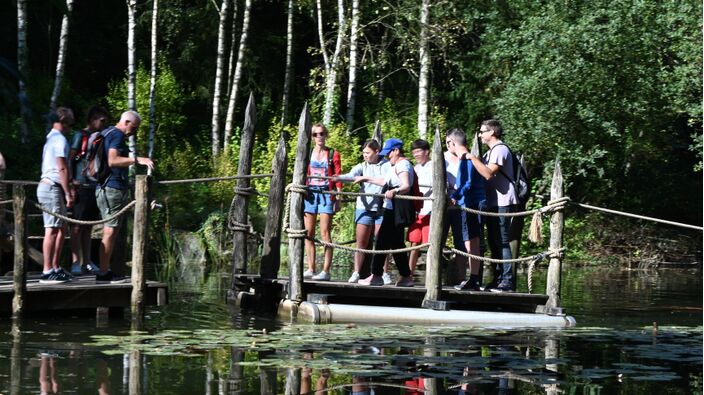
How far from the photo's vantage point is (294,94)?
128 ft

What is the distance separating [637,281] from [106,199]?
44.9 feet

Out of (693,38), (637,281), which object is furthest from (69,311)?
(693,38)

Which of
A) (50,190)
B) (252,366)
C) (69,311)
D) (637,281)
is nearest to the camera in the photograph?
(252,366)

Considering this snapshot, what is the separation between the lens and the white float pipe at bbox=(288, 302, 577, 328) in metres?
13.8

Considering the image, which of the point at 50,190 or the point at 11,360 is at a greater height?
the point at 50,190

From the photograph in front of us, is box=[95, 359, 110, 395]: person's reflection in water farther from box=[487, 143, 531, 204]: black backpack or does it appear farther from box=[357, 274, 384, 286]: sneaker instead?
box=[487, 143, 531, 204]: black backpack

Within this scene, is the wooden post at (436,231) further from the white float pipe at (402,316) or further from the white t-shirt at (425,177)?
the white t-shirt at (425,177)

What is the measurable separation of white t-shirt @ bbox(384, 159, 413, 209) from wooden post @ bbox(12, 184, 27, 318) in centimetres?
384

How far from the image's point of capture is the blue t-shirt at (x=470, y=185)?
1427 cm

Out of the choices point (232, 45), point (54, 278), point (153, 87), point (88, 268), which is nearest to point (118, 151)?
point (54, 278)

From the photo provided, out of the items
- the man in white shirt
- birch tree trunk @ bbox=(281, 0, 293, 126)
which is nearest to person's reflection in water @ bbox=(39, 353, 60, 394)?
the man in white shirt

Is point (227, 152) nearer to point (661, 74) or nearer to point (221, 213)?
point (221, 213)

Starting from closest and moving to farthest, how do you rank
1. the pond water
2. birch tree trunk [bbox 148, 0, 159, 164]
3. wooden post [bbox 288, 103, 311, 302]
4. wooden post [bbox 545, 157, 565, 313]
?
1. the pond water
2. wooden post [bbox 288, 103, 311, 302]
3. wooden post [bbox 545, 157, 565, 313]
4. birch tree trunk [bbox 148, 0, 159, 164]

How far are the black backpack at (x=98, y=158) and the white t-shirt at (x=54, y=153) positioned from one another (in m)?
0.49
